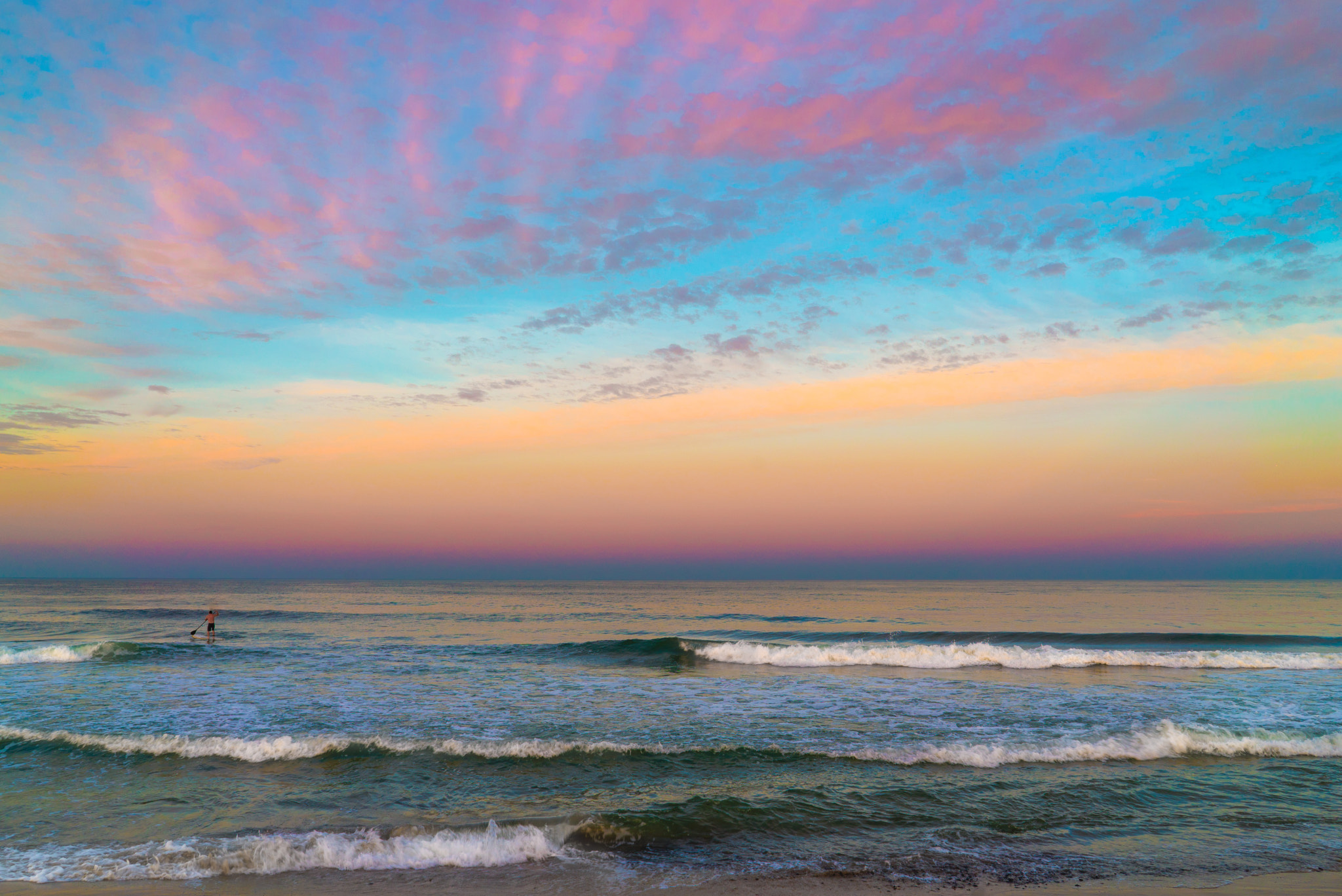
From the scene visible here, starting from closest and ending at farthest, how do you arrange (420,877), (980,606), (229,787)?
(420,877)
(229,787)
(980,606)

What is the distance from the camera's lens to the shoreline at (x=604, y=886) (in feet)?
24.6

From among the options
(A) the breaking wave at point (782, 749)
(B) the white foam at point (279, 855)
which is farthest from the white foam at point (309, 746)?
(B) the white foam at point (279, 855)

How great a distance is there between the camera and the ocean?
27.9ft

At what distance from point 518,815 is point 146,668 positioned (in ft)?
76.9

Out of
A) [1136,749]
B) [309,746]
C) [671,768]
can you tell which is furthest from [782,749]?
[309,746]

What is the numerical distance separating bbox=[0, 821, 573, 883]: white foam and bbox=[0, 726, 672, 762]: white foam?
4136 mm

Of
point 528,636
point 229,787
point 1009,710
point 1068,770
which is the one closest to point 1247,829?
point 1068,770

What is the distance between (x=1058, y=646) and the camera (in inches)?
1366

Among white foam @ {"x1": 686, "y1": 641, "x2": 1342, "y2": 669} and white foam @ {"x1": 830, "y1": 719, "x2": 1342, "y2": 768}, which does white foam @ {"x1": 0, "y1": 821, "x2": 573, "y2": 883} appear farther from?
white foam @ {"x1": 686, "y1": 641, "x2": 1342, "y2": 669}

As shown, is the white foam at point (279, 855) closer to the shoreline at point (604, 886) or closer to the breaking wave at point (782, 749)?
the shoreline at point (604, 886)

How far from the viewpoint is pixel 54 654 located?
28844 mm

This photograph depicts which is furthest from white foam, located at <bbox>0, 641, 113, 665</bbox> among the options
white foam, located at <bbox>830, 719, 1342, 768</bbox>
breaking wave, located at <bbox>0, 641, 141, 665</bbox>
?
white foam, located at <bbox>830, 719, 1342, 768</bbox>

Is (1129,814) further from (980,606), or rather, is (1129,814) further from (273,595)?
(273,595)

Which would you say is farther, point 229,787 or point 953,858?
point 229,787
